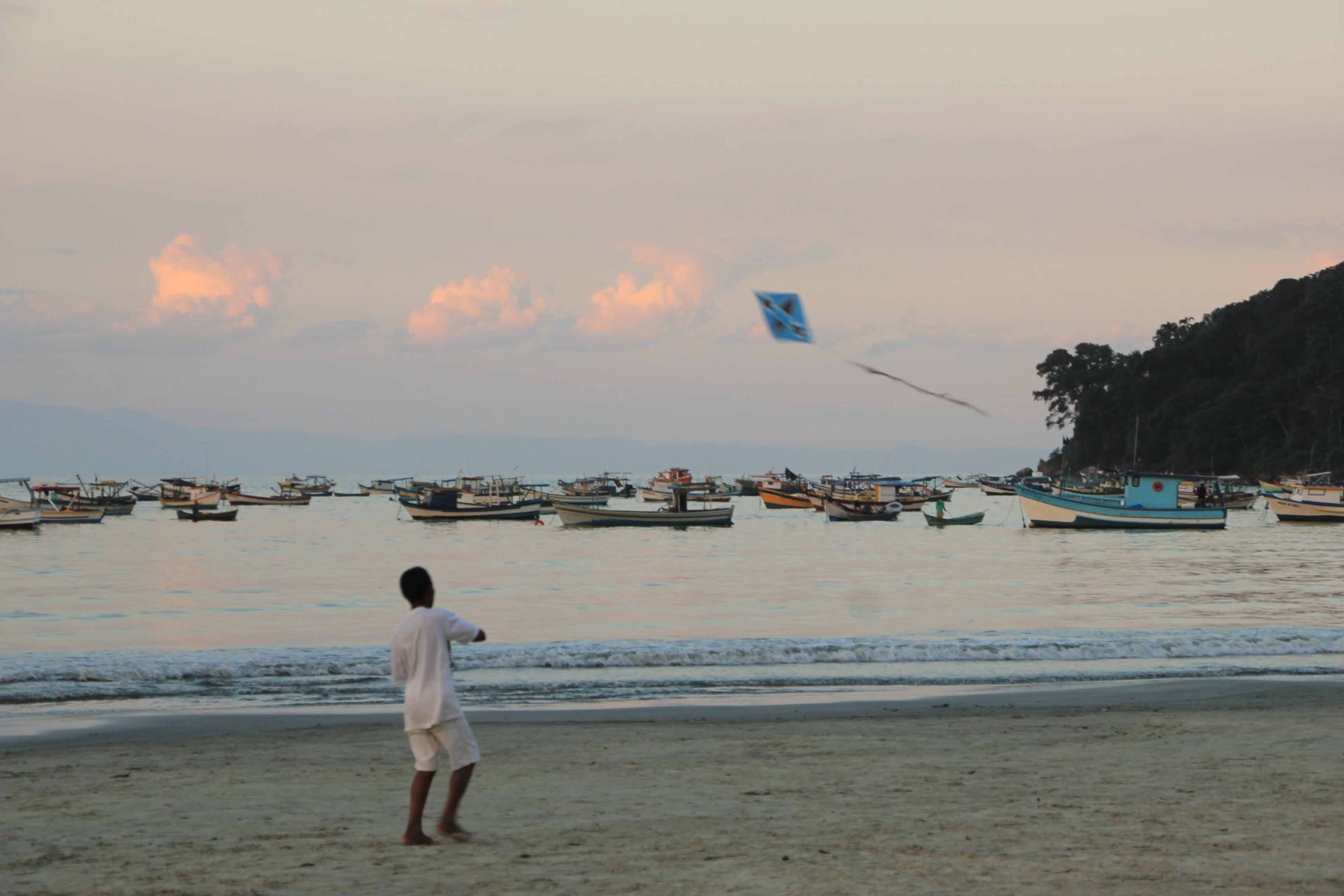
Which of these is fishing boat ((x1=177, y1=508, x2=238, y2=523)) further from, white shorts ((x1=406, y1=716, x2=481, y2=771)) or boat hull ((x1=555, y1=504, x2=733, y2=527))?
white shorts ((x1=406, y1=716, x2=481, y2=771))

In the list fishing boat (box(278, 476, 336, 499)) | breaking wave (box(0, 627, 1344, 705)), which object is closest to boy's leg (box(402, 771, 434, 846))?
breaking wave (box(0, 627, 1344, 705))

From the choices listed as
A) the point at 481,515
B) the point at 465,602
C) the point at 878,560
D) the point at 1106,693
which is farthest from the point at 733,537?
the point at 1106,693

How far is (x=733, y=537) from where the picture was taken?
69.2m

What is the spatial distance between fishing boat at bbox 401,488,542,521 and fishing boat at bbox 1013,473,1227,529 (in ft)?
121

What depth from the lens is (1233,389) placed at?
4958 inches

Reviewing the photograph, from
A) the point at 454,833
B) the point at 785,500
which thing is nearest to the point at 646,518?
the point at 785,500

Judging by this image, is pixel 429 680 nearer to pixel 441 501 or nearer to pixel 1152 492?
pixel 1152 492

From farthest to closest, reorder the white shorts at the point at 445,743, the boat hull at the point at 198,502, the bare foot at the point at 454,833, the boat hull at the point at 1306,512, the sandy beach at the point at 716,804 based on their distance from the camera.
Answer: the boat hull at the point at 198,502 → the boat hull at the point at 1306,512 → the bare foot at the point at 454,833 → the white shorts at the point at 445,743 → the sandy beach at the point at 716,804

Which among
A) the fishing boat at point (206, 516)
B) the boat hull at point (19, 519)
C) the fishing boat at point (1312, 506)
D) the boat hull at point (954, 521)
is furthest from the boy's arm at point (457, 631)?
the fishing boat at point (206, 516)

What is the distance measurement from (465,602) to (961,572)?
1856 centimetres

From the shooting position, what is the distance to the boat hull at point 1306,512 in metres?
76.3

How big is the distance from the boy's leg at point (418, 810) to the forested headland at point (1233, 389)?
108080 mm

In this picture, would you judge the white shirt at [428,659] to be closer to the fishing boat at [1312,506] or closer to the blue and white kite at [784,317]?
the blue and white kite at [784,317]

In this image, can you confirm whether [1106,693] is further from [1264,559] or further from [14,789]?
[1264,559]
